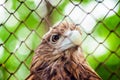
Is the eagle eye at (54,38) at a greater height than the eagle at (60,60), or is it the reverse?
the eagle eye at (54,38)

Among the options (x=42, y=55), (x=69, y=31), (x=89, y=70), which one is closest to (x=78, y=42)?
(x=69, y=31)

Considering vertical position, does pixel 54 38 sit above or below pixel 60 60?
above

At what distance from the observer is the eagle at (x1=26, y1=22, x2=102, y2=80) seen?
282 cm

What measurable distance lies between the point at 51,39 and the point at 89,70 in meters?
→ 0.25

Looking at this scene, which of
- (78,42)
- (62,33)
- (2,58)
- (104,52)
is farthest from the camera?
(2,58)

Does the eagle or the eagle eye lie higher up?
the eagle eye

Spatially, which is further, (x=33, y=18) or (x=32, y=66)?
(x=33, y=18)

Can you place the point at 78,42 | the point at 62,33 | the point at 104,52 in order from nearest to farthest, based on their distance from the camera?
the point at 78,42
the point at 62,33
the point at 104,52

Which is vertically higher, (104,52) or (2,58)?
(2,58)

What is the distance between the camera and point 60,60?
9.72 ft

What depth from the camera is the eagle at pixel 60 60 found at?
282cm

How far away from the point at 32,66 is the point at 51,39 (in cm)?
19

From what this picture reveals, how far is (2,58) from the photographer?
10.8 feet

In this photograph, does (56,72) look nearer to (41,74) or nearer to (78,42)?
(41,74)
